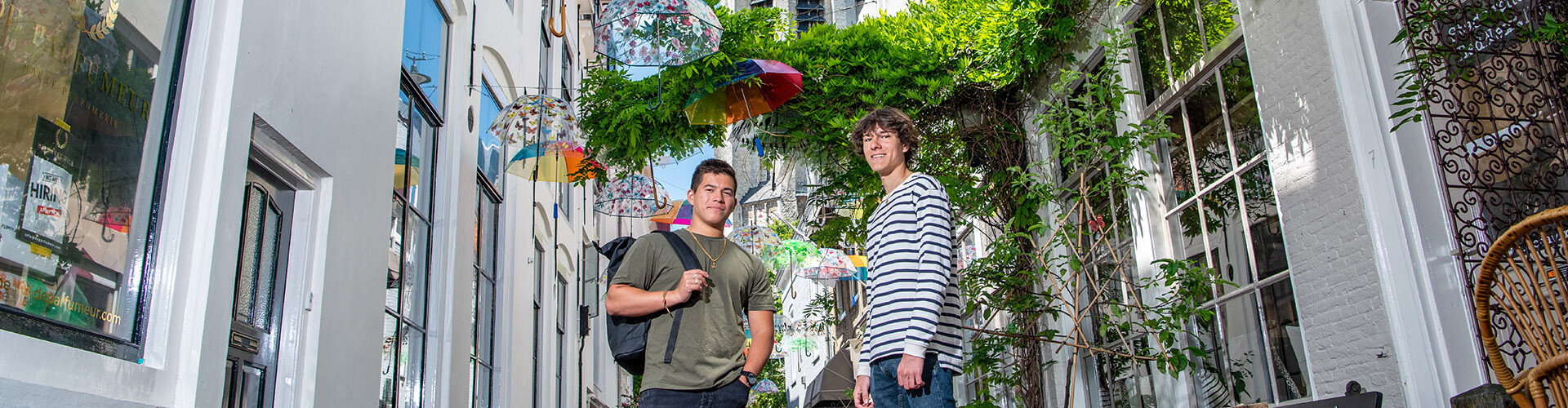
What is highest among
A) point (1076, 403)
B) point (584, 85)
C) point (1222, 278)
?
point (584, 85)

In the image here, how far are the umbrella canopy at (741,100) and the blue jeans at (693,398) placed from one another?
3428 mm

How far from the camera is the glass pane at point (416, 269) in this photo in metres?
5.56

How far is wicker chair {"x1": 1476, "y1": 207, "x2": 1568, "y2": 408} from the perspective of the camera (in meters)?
2.08

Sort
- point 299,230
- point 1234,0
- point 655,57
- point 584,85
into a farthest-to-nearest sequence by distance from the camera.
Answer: point 584,85 → point 655,57 → point 1234,0 → point 299,230

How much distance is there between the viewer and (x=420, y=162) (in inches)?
234

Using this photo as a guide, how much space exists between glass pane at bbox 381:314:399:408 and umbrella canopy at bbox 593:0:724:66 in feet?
6.01

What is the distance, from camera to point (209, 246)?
2.86 m

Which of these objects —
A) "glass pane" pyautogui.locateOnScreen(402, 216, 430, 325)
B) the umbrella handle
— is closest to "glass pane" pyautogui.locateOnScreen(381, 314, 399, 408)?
"glass pane" pyautogui.locateOnScreen(402, 216, 430, 325)

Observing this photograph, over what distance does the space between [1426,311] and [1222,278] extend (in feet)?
4.77

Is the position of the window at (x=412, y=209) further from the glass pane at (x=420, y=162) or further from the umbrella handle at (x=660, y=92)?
the umbrella handle at (x=660, y=92)

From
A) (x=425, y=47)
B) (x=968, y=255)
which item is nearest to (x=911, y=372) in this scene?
(x=425, y=47)

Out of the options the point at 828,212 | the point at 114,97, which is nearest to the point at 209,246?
Result: the point at 114,97

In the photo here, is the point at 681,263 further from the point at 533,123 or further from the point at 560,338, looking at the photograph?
the point at 560,338

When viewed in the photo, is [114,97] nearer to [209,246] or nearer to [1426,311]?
[209,246]
